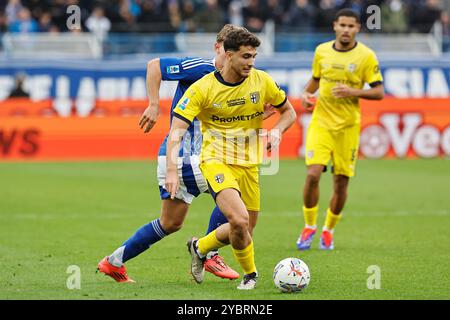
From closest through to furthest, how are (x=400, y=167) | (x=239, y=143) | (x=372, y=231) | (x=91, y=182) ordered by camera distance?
(x=239, y=143)
(x=372, y=231)
(x=91, y=182)
(x=400, y=167)

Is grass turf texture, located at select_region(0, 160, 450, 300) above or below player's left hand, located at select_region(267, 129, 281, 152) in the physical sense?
below

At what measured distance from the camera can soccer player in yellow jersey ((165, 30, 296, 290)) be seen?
25.8 feet

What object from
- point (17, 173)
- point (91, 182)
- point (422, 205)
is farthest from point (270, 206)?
point (17, 173)

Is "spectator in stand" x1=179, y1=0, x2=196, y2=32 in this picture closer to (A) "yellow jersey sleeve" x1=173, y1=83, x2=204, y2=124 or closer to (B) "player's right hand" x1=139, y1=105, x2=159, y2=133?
(B) "player's right hand" x1=139, y1=105, x2=159, y2=133

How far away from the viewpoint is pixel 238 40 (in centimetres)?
783

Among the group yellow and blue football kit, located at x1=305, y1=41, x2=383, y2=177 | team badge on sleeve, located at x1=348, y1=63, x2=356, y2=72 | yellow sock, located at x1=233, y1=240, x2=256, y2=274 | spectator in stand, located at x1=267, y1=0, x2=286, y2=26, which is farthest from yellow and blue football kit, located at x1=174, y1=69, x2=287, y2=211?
spectator in stand, located at x1=267, y1=0, x2=286, y2=26

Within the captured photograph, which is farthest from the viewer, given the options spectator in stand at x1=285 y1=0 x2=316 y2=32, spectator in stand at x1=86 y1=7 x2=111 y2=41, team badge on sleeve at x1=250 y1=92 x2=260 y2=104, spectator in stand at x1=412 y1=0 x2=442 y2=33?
spectator in stand at x1=412 y1=0 x2=442 y2=33

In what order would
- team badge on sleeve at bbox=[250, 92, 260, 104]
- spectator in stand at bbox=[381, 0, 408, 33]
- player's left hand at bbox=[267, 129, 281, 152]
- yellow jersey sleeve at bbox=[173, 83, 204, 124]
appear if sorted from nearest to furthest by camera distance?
yellow jersey sleeve at bbox=[173, 83, 204, 124] < player's left hand at bbox=[267, 129, 281, 152] < team badge on sleeve at bbox=[250, 92, 260, 104] < spectator in stand at bbox=[381, 0, 408, 33]

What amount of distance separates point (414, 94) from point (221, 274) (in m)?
17.0

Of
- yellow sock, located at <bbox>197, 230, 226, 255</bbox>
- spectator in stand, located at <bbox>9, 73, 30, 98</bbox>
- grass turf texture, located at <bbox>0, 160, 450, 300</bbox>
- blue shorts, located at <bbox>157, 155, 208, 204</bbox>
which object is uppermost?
blue shorts, located at <bbox>157, 155, 208, 204</bbox>

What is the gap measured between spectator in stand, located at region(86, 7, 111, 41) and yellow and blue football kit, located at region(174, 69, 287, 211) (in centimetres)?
1704

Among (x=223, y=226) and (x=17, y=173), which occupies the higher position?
(x=223, y=226)

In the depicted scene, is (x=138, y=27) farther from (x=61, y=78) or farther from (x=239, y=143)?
(x=239, y=143)

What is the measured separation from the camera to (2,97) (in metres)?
23.5
